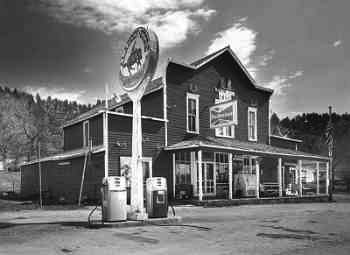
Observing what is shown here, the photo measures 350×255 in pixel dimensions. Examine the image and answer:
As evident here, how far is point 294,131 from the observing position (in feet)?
240

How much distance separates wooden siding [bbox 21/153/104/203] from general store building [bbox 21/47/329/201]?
5 cm

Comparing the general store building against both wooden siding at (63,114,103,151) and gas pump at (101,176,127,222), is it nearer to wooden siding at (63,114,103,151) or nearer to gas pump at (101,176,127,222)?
wooden siding at (63,114,103,151)

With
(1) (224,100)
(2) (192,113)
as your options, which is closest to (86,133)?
(2) (192,113)

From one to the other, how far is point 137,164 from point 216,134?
1388 centimetres

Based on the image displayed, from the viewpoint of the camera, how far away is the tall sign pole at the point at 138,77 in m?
13.4

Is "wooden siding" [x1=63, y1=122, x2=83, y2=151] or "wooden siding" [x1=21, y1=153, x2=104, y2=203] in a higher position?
"wooden siding" [x1=63, y1=122, x2=83, y2=151]

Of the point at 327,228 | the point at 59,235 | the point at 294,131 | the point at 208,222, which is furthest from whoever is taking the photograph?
the point at 294,131

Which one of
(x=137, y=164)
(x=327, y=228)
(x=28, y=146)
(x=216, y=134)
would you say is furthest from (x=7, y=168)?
(x=327, y=228)

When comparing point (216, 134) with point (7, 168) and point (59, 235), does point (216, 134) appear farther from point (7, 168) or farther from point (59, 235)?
point (7, 168)

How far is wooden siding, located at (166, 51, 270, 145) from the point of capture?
24.4 m

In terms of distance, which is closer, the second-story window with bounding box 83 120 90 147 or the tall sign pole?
the tall sign pole

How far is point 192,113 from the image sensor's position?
84.0 ft

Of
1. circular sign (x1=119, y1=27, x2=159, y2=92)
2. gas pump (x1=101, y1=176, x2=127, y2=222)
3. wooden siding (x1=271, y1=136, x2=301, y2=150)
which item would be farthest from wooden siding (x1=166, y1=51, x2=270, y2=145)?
gas pump (x1=101, y1=176, x2=127, y2=222)

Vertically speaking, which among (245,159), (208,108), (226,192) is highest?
(208,108)
